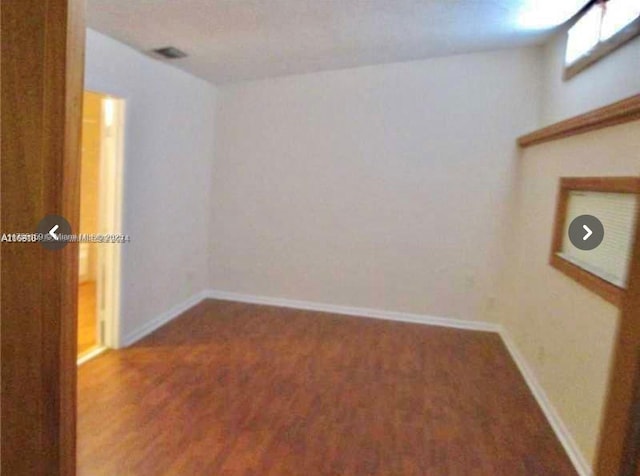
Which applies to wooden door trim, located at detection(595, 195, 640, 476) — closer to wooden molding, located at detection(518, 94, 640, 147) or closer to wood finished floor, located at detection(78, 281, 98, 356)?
wooden molding, located at detection(518, 94, 640, 147)

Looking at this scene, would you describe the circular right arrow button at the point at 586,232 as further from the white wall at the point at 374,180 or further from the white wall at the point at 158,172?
the white wall at the point at 158,172

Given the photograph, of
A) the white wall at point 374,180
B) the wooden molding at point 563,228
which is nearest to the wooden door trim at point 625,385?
the wooden molding at point 563,228

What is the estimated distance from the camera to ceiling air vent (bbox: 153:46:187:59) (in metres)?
3.15

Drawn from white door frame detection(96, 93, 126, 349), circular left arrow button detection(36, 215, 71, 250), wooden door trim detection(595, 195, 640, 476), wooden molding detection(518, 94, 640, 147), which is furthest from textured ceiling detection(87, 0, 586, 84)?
wooden door trim detection(595, 195, 640, 476)

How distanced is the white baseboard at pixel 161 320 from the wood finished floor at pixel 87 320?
25 cm

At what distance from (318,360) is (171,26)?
261cm

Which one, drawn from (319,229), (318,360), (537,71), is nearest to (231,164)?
(319,229)

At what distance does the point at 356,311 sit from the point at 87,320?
2.61 meters

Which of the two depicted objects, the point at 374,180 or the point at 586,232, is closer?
the point at 586,232

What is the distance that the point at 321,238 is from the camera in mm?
4461

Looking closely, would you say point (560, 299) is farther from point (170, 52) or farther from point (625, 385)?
point (170, 52)

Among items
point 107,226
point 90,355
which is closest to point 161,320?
point 90,355

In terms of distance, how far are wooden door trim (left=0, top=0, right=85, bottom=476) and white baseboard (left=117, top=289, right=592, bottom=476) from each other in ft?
8.34

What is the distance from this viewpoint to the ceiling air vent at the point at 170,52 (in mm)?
3150
